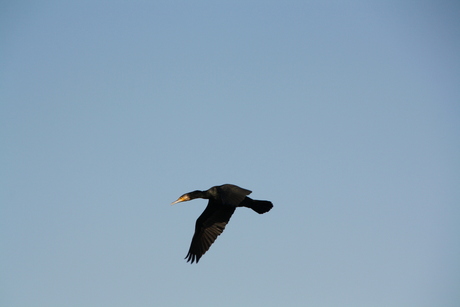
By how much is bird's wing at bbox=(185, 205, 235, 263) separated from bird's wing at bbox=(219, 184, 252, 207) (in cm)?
103

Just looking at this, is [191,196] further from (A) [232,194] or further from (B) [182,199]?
(A) [232,194]

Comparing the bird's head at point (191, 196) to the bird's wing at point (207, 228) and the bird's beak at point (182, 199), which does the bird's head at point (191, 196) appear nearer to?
the bird's beak at point (182, 199)

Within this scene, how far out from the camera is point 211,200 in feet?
64.3

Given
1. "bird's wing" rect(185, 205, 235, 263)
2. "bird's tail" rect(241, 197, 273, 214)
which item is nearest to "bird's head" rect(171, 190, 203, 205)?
"bird's wing" rect(185, 205, 235, 263)

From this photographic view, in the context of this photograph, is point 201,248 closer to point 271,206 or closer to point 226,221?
point 226,221

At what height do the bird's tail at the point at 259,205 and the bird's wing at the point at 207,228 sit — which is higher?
the bird's tail at the point at 259,205

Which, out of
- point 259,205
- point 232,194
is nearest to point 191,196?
point 232,194

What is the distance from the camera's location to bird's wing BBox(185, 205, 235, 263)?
19.8m

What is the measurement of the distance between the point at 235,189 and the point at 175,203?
170 centimetres

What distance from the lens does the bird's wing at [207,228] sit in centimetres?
1983

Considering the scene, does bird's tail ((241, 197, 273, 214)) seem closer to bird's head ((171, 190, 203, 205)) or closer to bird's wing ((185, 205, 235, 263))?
bird's wing ((185, 205, 235, 263))

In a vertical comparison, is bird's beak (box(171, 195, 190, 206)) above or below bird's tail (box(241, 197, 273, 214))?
below

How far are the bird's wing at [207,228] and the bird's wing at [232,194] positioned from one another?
1.03 metres

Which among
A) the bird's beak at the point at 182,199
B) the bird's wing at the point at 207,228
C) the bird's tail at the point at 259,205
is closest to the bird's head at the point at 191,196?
the bird's beak at the point at 182,199
